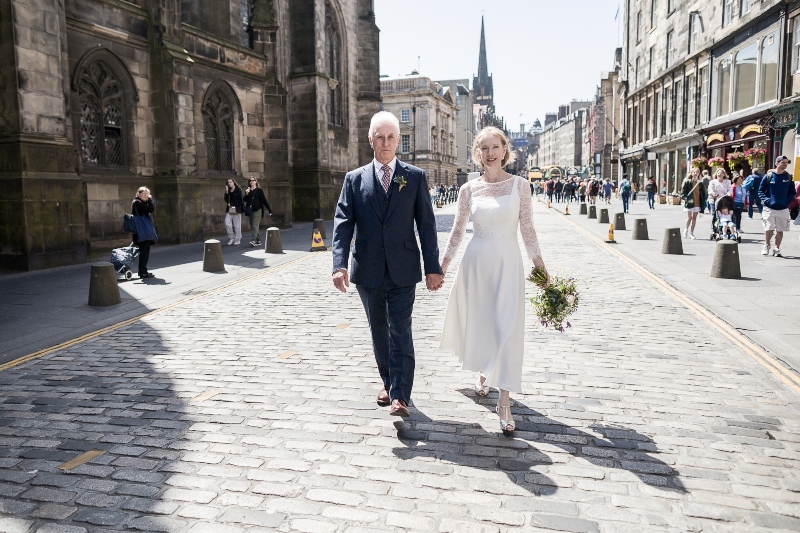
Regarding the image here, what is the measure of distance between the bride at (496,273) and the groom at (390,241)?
297 mm

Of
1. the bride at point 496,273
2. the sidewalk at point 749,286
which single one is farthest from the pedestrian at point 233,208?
the bride at point 496,273

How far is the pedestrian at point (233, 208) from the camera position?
674 inches

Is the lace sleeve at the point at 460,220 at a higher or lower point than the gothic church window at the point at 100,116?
lower

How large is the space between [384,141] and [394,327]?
49.2 inches

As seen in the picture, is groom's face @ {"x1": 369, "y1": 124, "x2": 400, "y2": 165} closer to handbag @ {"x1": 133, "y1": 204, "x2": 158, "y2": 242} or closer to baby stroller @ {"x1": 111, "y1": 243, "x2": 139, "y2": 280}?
baby stroller @ {"x1": 111, "y1": 243, "x2": 139, "y2": 280}

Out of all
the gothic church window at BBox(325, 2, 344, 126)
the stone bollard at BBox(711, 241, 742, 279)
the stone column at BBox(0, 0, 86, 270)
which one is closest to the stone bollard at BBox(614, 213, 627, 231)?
the stone bollard at BBox(711, 241, 742, 279)

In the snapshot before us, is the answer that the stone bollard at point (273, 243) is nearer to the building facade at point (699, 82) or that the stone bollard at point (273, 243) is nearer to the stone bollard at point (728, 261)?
the stone bollard at point (728, 261)

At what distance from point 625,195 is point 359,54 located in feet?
52.0

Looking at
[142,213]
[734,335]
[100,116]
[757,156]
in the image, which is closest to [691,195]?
[734,335]

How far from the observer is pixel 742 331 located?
6676 millimetres

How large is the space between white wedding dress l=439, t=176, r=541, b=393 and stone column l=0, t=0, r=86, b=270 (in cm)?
1062

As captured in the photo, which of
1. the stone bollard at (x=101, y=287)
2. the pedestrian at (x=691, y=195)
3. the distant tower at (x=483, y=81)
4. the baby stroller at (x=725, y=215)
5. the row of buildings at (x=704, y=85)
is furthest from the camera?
the distant tower at (x=483, y=81)

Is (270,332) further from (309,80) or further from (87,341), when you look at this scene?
(309,80)

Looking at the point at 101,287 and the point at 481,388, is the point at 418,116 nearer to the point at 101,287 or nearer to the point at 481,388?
the point at 101,287
